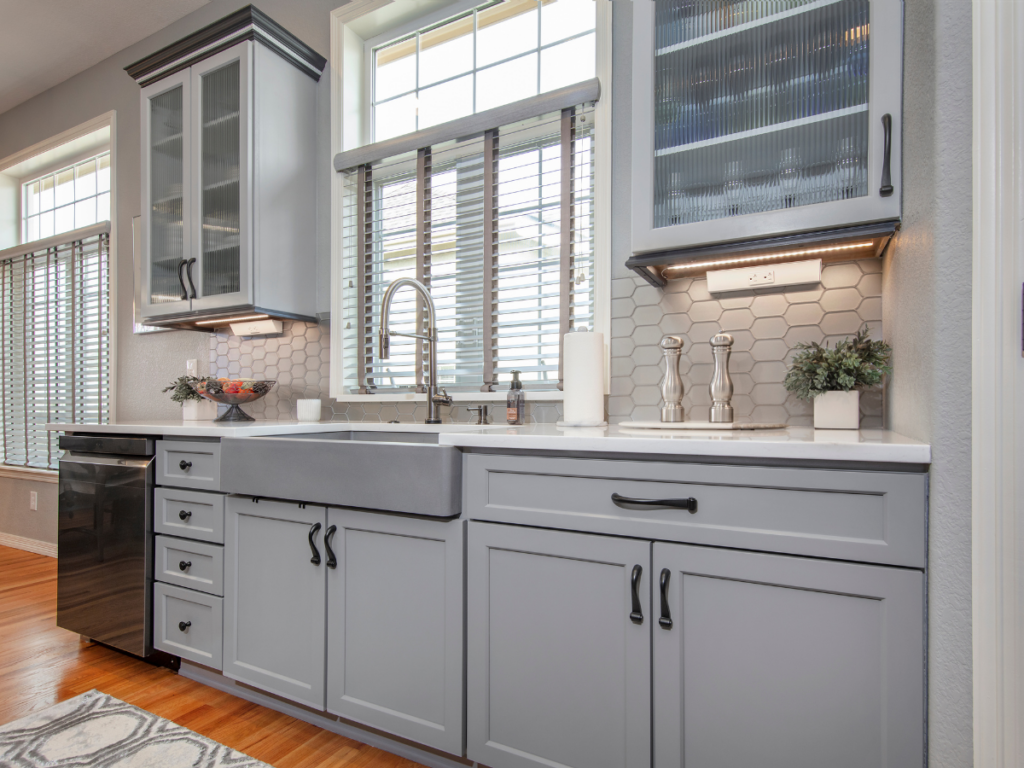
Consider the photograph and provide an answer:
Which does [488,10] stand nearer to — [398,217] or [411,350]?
[398,217]

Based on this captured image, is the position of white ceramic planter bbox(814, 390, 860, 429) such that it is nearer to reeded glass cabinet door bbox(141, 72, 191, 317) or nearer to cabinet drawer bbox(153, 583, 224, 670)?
cabinet drawer bbox(153, 583, 224, 670)

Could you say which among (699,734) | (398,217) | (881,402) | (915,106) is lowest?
(699,734)

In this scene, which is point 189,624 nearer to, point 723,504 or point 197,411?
point 197,411

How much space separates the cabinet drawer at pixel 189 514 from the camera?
1876 mm

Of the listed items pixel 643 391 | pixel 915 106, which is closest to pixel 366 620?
pixel 643 391

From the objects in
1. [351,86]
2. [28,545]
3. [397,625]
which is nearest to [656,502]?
[397,625]

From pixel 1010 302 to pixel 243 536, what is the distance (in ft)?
6.33

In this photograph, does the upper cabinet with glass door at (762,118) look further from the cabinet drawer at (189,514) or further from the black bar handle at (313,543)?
the cabinet drawer at (189,514)

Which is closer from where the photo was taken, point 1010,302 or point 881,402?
point 1010,302

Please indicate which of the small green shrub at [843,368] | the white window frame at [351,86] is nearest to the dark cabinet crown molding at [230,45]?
the white window frame at [351,86]

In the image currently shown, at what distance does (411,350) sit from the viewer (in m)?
2.44

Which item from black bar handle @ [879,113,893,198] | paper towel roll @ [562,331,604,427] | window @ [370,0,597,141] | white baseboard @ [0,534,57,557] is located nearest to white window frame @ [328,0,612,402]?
window @ [370,0,597,141]

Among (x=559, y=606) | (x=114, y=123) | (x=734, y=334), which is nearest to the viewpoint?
(x=559, y=606)

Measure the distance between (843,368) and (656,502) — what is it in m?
0.60
